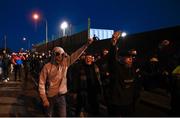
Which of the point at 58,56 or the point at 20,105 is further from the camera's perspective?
the point at 20,105

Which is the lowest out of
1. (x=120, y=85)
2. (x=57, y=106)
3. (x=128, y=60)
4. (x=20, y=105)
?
(x=20, y=105)

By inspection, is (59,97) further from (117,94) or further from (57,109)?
(117,94)

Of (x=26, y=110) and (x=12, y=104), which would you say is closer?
(x=26, y=110)

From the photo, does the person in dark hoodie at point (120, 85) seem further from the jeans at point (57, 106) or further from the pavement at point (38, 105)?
the pavement at point (38, 105)

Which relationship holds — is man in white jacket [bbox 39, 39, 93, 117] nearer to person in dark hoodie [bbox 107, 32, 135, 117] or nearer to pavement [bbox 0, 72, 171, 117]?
person in dark hoodie [bbox 107, 32, 135, 117]

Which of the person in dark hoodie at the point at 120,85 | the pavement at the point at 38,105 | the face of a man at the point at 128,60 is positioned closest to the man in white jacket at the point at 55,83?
the person in dark hoodie at the point at 120,85

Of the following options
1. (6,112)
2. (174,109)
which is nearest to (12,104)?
(6,112)

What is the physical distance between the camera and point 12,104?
44.4ft

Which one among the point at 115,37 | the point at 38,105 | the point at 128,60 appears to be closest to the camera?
the point at 115,37

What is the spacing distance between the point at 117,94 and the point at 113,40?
36.7 inches

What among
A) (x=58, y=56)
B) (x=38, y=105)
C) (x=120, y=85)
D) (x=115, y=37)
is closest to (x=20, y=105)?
(x=38, y=105)

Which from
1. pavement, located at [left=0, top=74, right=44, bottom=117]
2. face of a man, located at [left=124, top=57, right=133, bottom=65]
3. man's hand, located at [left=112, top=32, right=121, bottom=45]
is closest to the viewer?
man's hand, located at [left=112, top=32, right=121, bottom=45]

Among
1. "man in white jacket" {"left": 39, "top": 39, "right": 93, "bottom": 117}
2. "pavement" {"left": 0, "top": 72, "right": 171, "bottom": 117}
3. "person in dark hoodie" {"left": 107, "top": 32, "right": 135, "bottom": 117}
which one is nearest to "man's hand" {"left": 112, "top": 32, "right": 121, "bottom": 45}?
"person in dark hoodie" {"left": 107, "top": 32, "right": 135, "bottom": 117}

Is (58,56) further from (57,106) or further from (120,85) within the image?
(120,85)
